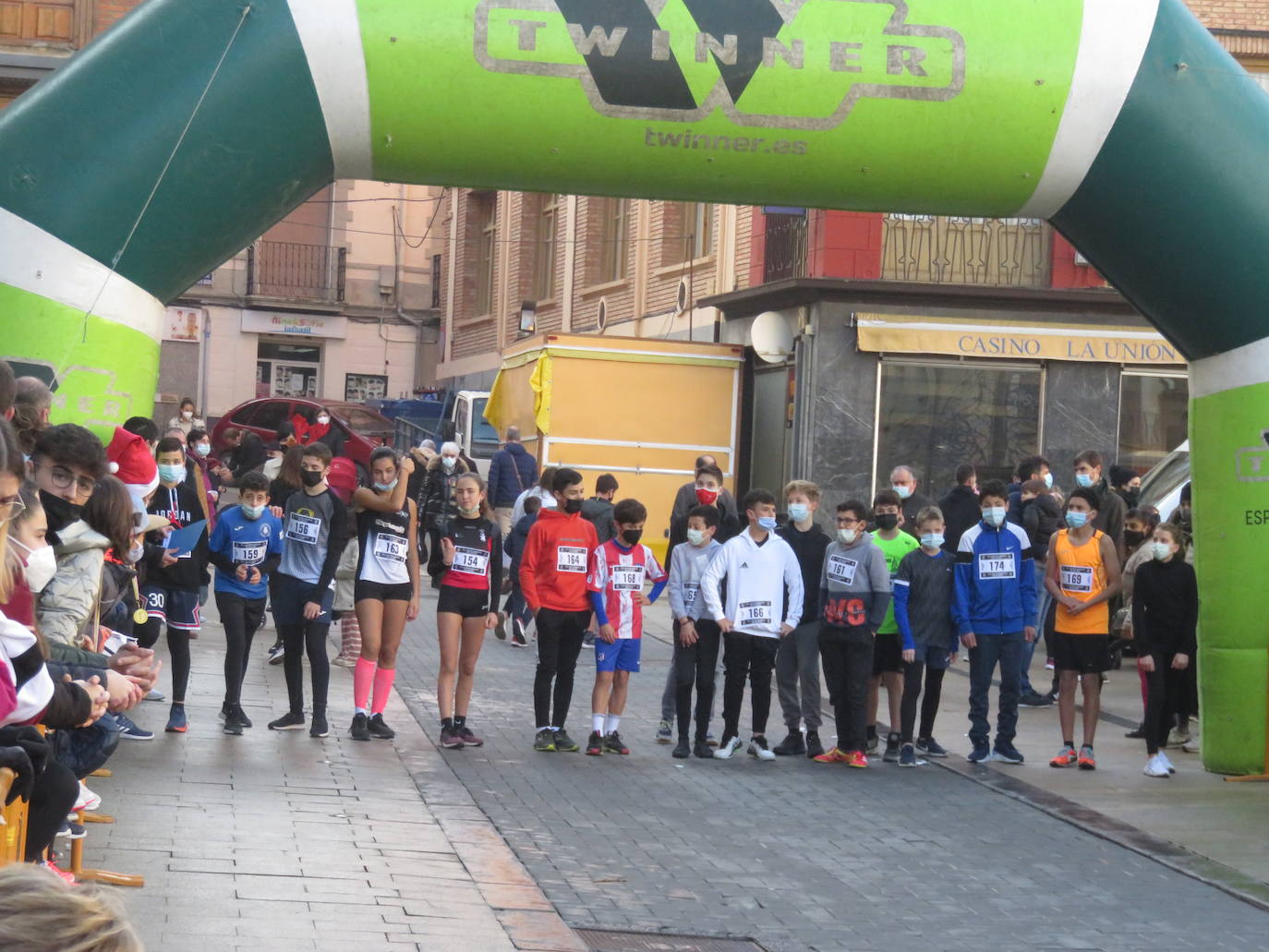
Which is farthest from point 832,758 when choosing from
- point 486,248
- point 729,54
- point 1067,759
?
point 486,248

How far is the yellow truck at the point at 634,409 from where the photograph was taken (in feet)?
74.5

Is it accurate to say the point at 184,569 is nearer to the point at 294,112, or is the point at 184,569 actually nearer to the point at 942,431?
the point at 294,112

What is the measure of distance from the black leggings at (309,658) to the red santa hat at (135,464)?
6.56 ft

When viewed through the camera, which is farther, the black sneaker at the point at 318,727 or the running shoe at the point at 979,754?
the running shoe at the point at 979,754

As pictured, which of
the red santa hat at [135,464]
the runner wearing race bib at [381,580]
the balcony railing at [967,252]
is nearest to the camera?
the red santa hat at [135,464]

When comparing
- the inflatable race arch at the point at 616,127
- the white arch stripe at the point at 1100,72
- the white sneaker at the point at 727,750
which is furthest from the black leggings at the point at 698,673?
the white arch stripe at the point at 1100,72

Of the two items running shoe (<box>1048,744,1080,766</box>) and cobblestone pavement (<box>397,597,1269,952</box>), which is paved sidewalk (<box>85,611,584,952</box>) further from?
running shoe (<box>1048,744,1080,766</box>)

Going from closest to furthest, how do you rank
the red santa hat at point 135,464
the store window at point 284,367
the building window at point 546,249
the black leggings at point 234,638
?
the red santa hat at point 135,464 < the black leggings at point 234,638 < the building window at point 546,249 < the store window at point 284,367

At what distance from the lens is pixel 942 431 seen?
869 inches

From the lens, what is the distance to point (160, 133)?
7.46 metres

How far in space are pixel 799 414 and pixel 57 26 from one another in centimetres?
1049

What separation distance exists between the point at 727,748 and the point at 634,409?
1208 centimetres

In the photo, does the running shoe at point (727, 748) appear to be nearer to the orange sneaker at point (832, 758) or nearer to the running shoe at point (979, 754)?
the orange sneaker at point (832, 758)

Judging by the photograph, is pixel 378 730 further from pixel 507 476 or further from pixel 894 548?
pixel 507 476
